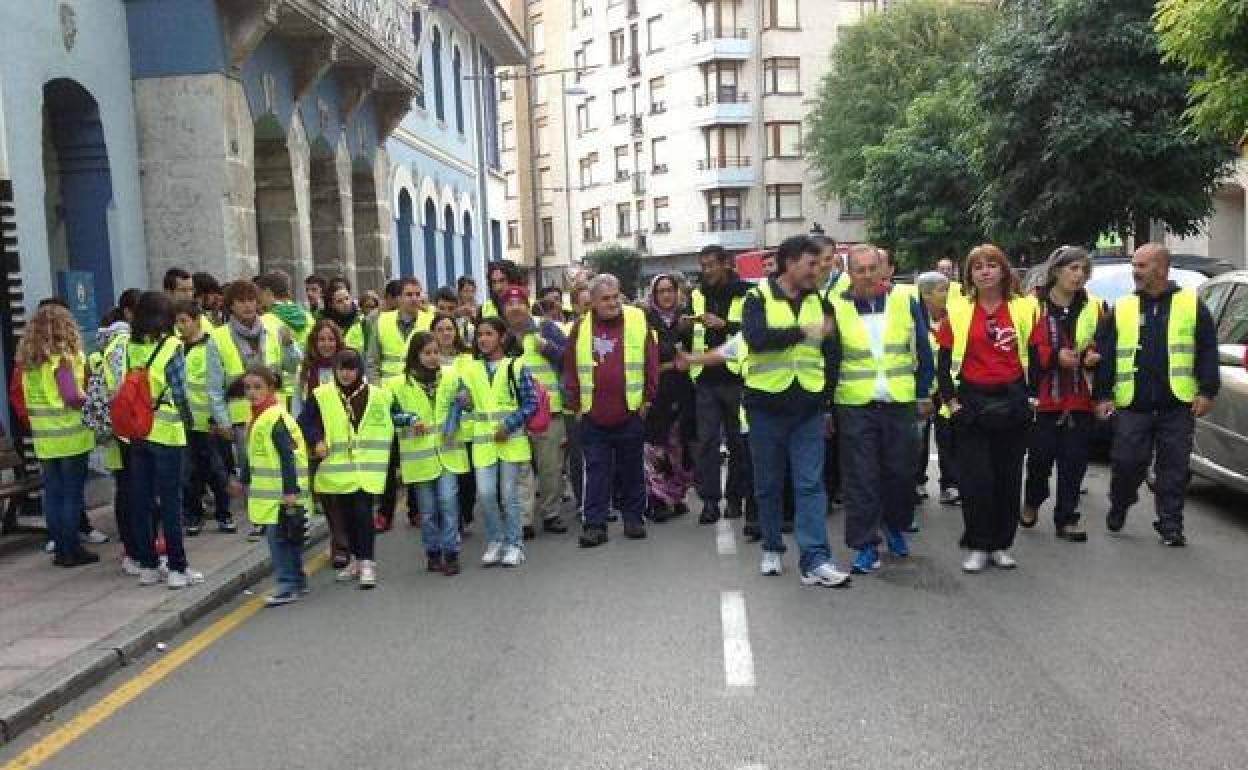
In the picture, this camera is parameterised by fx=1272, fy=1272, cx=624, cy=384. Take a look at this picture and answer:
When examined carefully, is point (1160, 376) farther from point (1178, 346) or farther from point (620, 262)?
point (620, 262)

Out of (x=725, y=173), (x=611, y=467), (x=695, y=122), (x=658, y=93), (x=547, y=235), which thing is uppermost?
(x=658, y=93)

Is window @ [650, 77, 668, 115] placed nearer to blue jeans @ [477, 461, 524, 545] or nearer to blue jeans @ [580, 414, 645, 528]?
blue jeans @ [580, 414, 645, 528]

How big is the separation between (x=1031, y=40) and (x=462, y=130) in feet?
42.7

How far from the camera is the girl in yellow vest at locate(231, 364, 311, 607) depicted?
730 centimetres

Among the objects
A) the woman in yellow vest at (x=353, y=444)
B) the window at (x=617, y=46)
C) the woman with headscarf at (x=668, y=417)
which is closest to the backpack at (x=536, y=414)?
the woman in yellow vest at (x=353, y=444)

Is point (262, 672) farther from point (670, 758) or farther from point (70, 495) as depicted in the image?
point (70, 495)

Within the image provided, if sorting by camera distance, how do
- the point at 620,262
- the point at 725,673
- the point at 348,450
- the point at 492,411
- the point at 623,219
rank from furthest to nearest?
1. the point at 623,219
2. the point at 620,262
3. the point at 492,411
4. the point at 348,450
5. the point at 725,673

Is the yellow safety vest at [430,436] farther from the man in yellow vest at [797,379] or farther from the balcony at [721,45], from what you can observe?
the balcony at [721,45]

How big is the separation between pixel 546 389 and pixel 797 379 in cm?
261

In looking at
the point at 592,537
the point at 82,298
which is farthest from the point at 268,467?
the point at 82,298

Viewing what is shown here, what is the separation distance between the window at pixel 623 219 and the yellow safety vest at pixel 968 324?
59.5 metres

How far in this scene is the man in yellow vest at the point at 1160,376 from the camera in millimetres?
8047

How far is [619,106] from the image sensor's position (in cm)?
6656

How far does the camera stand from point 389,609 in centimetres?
714
